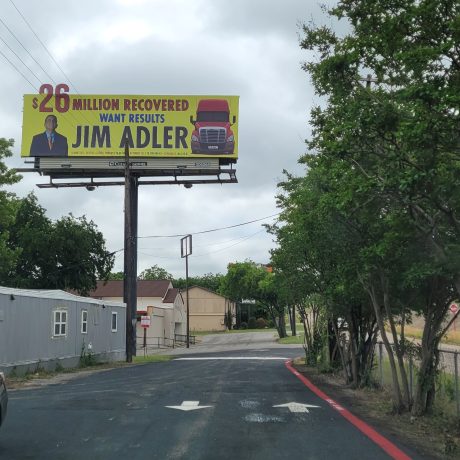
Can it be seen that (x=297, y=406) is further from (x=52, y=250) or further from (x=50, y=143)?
(x=50, y=143)

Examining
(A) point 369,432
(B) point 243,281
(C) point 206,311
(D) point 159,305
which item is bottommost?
(A) point 369,432

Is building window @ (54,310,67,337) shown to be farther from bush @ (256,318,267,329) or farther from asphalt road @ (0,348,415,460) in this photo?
bush @ (256,318,267,329)

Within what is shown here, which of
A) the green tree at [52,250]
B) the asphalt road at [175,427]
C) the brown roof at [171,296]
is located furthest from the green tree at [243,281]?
the asphalt road at [175,427]

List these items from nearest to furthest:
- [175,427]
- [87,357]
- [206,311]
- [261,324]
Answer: [175,427] < [87,357] < [206,311] < [261,324]

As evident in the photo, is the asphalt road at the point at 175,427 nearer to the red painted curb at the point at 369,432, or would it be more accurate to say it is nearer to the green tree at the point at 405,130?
the red painted curb at the point at 369,432

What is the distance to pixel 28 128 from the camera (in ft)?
146

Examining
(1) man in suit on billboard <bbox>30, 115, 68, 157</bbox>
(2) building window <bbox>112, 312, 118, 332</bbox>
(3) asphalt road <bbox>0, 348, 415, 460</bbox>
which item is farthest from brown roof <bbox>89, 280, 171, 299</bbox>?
(3) asphalt road <bbox>0, 348, 415, 460</bbox>

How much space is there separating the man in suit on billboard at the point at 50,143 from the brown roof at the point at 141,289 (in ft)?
86.0

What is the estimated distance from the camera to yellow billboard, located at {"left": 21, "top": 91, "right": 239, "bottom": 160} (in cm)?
4400

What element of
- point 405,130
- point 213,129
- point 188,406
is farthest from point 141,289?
point 405,130

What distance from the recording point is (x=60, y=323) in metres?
24.0

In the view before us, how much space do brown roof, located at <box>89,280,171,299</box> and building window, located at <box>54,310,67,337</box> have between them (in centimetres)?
4300

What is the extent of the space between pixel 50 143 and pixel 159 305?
27.0 m

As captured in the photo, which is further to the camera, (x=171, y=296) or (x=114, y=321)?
(x=171, y=296)
